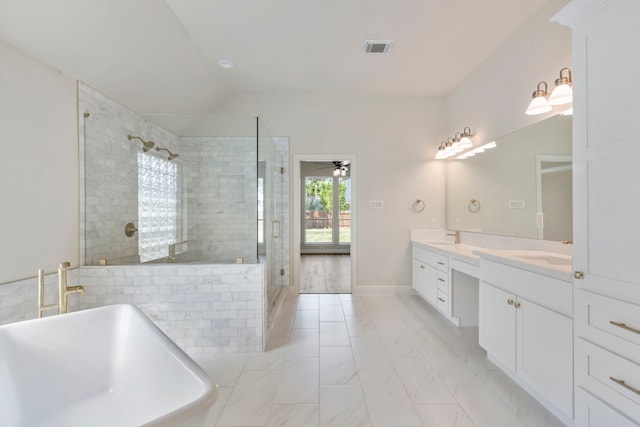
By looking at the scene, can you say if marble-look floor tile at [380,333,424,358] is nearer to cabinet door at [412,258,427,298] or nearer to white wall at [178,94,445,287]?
cabinet door at [412,258,427,298]

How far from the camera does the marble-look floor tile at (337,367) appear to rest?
208cm

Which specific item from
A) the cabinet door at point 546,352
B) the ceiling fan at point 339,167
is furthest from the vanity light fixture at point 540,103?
the ceiling fan at point 339,167

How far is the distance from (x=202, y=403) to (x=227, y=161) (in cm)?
268

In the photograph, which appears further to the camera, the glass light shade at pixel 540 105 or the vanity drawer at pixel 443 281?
the vanity drawer at pixel 443 281

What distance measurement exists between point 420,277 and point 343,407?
7.83 feet

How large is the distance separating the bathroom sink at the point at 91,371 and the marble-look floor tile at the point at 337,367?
1.22 meters

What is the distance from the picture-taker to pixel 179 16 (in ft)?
8.09

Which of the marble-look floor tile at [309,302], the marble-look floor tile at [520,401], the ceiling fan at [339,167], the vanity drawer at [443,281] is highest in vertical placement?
the ceiling fan at [339,167]

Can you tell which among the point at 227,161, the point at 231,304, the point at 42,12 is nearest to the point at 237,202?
the point at 227,161

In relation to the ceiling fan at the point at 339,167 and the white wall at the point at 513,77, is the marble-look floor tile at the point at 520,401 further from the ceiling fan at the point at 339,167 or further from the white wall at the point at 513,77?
the ceiling fan at the point at 339,167

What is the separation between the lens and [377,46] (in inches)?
116

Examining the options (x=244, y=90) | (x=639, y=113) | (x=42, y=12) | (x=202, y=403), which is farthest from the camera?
(x=244, y=90)

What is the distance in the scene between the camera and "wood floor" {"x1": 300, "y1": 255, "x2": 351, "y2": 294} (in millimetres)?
4539

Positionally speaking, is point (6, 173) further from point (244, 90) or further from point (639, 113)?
point (639, 113)
